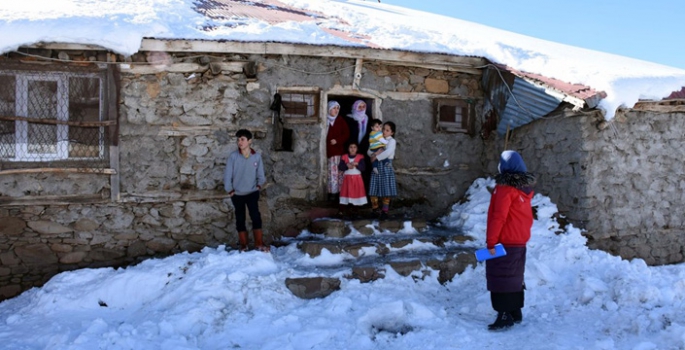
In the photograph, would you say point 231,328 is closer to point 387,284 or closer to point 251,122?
point 387,284

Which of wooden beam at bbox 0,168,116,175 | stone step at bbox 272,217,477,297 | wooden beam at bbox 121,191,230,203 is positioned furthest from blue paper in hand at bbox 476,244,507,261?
wooden beam at bbox 0,168,116,175

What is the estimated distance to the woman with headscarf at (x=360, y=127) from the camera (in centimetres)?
780

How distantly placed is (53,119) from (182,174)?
1.61 meters

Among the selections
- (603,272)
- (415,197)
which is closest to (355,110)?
(415,197)

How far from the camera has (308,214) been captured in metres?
7.29

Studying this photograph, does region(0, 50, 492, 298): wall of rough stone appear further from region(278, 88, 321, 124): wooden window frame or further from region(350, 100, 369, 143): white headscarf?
region(350, 100, 369, 143): white headscarf

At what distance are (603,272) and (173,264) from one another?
15.6 feet

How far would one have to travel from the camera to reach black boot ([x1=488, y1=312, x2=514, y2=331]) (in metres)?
4.64

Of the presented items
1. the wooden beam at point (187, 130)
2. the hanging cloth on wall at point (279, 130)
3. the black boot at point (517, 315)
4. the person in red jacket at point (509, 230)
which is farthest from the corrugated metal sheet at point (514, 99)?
the wooden beam at point (187, 130)

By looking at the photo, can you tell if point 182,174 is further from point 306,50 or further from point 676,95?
point 676,95

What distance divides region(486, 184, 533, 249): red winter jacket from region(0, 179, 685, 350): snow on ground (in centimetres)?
83

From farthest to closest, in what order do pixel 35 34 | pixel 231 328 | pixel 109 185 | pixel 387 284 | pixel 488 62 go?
pixel 488 62 < pixel 109 185 < pixel 35 34 < pixel 387 284 < pixel 231 328

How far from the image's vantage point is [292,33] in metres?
7.02

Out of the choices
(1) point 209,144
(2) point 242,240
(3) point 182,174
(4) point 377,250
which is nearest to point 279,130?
(1) point 209,144
